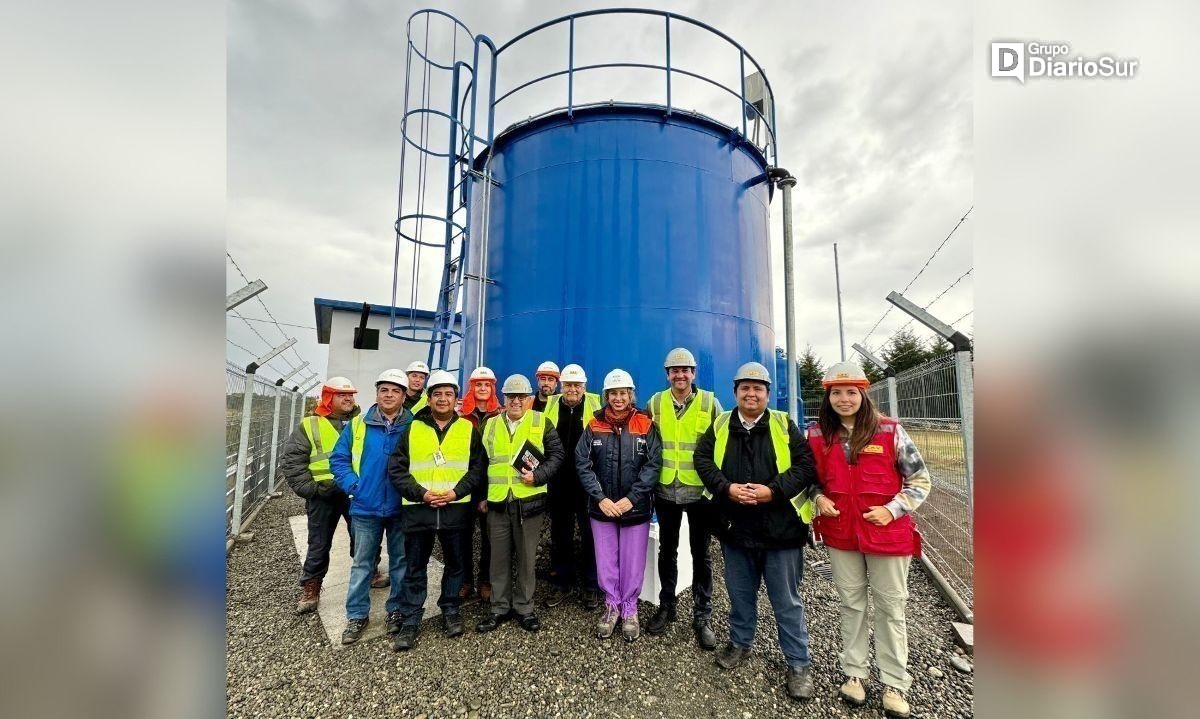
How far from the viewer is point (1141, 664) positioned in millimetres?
928

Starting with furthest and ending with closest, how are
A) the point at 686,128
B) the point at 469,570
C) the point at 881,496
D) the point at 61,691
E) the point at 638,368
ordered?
the point at 686,128 → the point at 638,368 → the point at 469,570 → the point at 881,496 → the point at 61,691

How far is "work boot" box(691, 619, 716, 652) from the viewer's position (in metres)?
3.71

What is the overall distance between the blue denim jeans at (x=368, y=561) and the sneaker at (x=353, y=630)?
0.13ft

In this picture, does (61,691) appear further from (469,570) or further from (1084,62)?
(469,570)

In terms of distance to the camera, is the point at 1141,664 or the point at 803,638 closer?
the point at 1141,664

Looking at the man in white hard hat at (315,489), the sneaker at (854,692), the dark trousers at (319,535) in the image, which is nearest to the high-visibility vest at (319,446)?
the man in white hard hat at (315,489)

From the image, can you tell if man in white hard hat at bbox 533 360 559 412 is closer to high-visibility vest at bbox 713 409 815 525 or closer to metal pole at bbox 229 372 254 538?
high-visibility vest at bbox 713 409 815 525

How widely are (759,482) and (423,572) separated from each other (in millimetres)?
2584

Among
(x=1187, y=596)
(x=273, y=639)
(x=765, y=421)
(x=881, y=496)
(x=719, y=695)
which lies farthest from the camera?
(x=273, y=639)

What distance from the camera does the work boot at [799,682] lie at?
3.15 m

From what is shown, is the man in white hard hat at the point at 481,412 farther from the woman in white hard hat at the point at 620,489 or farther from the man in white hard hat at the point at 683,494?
the man in white hard hat at the point at 683,494

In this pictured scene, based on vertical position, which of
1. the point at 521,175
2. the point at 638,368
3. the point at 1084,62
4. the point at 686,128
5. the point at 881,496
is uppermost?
the point at 686,128

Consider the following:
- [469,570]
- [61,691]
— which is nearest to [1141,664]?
[61,691]

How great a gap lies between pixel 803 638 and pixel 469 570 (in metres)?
2.70
